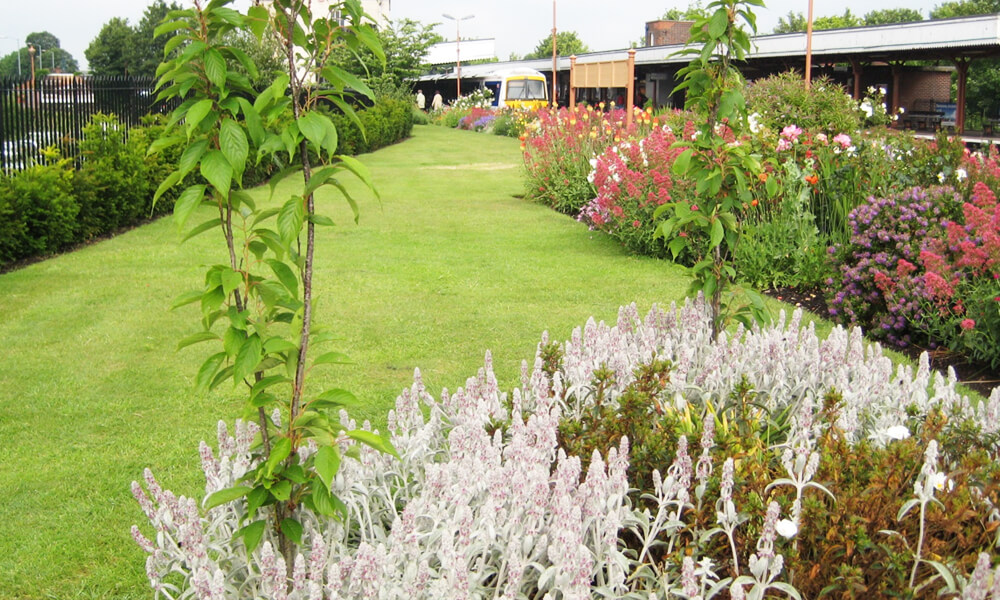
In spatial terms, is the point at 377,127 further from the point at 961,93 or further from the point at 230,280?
the point at 230,280

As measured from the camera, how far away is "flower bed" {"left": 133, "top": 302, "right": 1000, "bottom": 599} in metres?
2.27

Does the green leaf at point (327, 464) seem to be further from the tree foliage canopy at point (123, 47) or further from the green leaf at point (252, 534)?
the tree foliage canopy at point (123, 47)

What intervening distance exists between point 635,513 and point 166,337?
4852 millimetres

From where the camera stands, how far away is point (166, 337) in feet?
21.6

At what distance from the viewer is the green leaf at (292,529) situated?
95.3 inches

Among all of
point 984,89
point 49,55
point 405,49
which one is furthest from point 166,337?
point 49,55

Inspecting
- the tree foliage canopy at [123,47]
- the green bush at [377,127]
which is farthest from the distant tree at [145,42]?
the green bush at [377,127]

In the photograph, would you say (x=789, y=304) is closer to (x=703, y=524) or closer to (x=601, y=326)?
(x=601, y=326)

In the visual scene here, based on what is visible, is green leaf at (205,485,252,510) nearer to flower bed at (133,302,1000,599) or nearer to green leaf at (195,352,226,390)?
flower bed at (133,302,1000,599)

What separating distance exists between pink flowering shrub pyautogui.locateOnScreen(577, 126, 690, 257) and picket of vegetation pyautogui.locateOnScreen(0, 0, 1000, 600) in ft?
5.39

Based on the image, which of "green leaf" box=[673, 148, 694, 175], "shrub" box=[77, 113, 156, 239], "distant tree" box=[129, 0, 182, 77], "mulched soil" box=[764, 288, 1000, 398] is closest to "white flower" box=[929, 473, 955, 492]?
"green leaf" box=[673, 148, 694, 175]

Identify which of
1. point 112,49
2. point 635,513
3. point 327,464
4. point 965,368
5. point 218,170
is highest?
point 112,49

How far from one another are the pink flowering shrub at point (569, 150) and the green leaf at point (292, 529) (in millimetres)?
9780

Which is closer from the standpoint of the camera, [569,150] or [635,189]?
[635,189]
